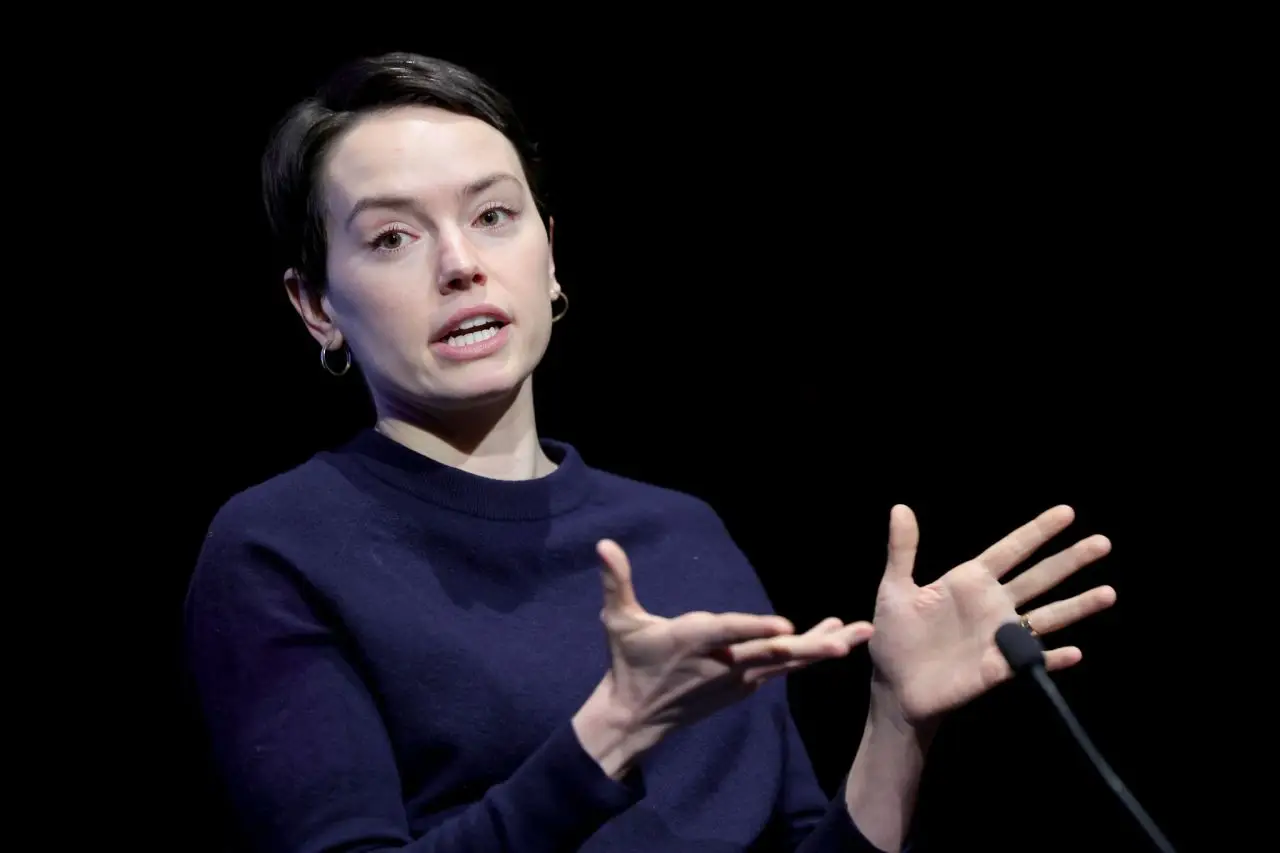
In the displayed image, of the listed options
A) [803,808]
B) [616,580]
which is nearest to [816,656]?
[616,580]

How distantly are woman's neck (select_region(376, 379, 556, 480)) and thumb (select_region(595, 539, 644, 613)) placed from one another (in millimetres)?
458

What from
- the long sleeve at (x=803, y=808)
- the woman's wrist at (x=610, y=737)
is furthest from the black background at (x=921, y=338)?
the woman's wrist at (x=610, y=737)

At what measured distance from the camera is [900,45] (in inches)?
84.3

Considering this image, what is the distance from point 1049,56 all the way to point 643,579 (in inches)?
42.2

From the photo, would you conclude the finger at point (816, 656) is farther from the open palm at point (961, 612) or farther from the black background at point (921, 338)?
the black background at point (921, 338)

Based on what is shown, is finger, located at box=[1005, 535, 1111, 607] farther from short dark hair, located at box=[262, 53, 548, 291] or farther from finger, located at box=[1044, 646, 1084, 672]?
short dark hair, located at box=[262, 53, 548, 291]

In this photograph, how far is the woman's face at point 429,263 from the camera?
4.79 feet

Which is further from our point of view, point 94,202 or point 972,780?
point 972,780

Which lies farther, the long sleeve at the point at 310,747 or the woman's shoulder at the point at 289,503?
the woman's shoulder at the point at 289,503

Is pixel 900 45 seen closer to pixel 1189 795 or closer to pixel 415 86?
pixel 415 86

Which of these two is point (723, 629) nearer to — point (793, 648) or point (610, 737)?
point (793, 648)

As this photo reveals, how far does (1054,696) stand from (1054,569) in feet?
0.77

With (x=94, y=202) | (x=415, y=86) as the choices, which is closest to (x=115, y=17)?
(x=94, y=202)

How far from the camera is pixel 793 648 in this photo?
1056 millimetres
